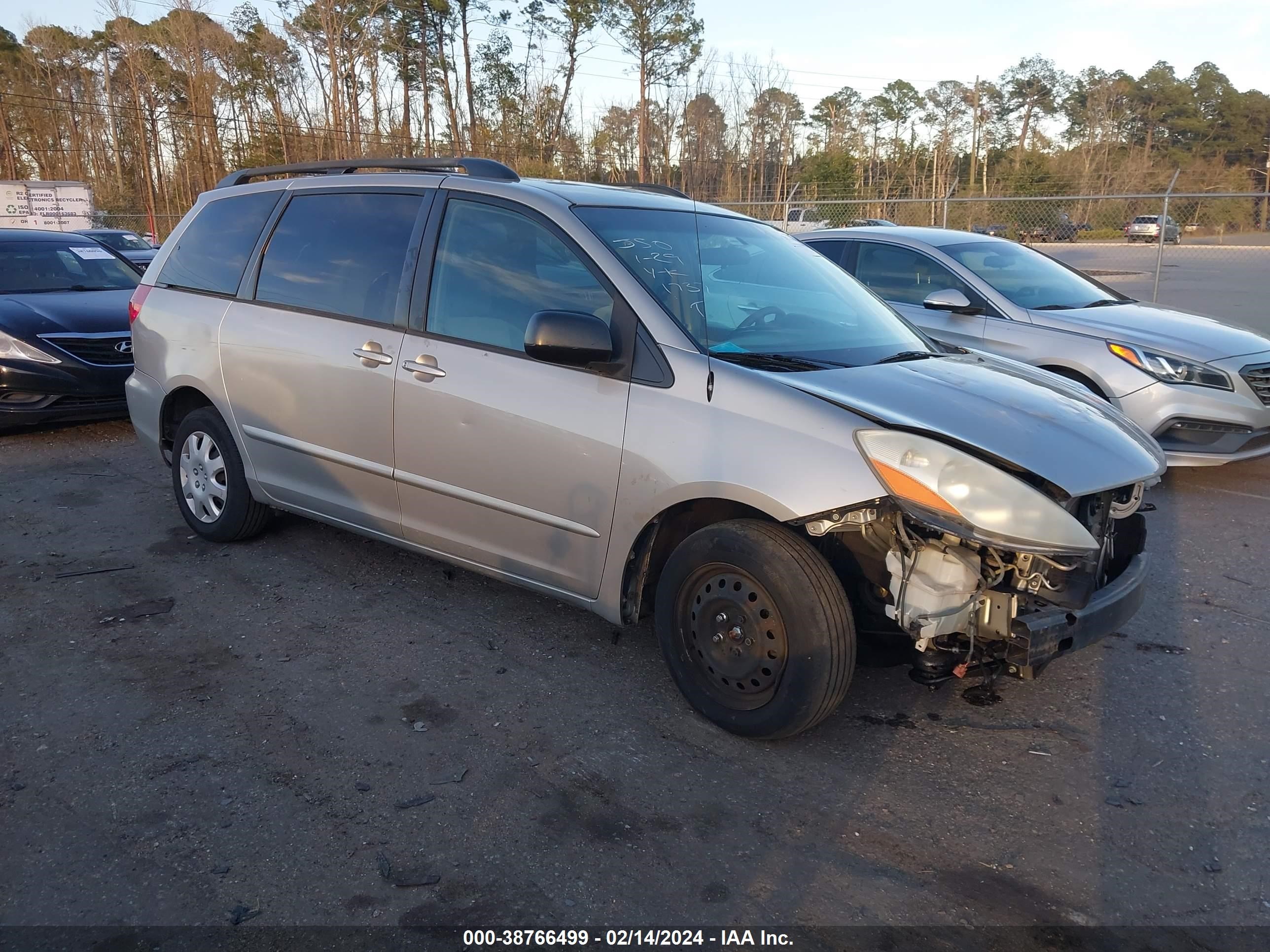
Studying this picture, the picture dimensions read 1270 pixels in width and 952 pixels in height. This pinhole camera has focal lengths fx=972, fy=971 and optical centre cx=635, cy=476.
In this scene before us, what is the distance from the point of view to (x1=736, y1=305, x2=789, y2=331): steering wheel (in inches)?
145

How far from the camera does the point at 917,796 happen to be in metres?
3.01

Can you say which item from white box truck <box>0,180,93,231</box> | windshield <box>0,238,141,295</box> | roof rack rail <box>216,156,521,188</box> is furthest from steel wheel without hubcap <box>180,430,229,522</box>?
white box truck <box>0,180,93,231</box>

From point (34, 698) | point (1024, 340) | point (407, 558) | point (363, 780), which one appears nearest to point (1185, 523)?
point (1024, 340)

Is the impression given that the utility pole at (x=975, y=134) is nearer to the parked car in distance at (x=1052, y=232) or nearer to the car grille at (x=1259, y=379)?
the parked car in distance at (x=1052, y=232)

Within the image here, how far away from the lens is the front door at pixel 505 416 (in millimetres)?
3521

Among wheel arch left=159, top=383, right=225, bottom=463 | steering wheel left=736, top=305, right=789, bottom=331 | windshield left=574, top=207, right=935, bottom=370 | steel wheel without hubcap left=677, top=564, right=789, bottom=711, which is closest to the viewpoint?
steel wheel without hubcap left=677, top=564, right=789, bottom=711

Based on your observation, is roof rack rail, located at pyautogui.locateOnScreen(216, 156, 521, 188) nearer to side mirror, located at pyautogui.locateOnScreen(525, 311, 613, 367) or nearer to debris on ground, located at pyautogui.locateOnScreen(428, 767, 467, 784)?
side mirror, located at pyautogui.locateOnScreen(525, 311, 613, 367)

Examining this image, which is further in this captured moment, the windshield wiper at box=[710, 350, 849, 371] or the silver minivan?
the windshield wiper at box=[710, 350, 849, 371]

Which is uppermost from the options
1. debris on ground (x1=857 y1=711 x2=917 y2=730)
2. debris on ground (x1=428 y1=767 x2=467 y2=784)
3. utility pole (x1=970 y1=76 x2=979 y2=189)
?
utility pole (x1=970 y1=76 x2=979 y2=189)

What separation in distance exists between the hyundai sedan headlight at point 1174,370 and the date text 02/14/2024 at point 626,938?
17.1ft

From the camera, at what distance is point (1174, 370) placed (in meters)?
6.26

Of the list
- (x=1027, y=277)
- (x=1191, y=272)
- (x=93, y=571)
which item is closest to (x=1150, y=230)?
(x=1191, y=272)

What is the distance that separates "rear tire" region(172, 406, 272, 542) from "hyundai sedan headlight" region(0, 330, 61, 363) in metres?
2.97

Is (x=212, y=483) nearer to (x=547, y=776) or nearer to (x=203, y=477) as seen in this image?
(x=203, y=477)
